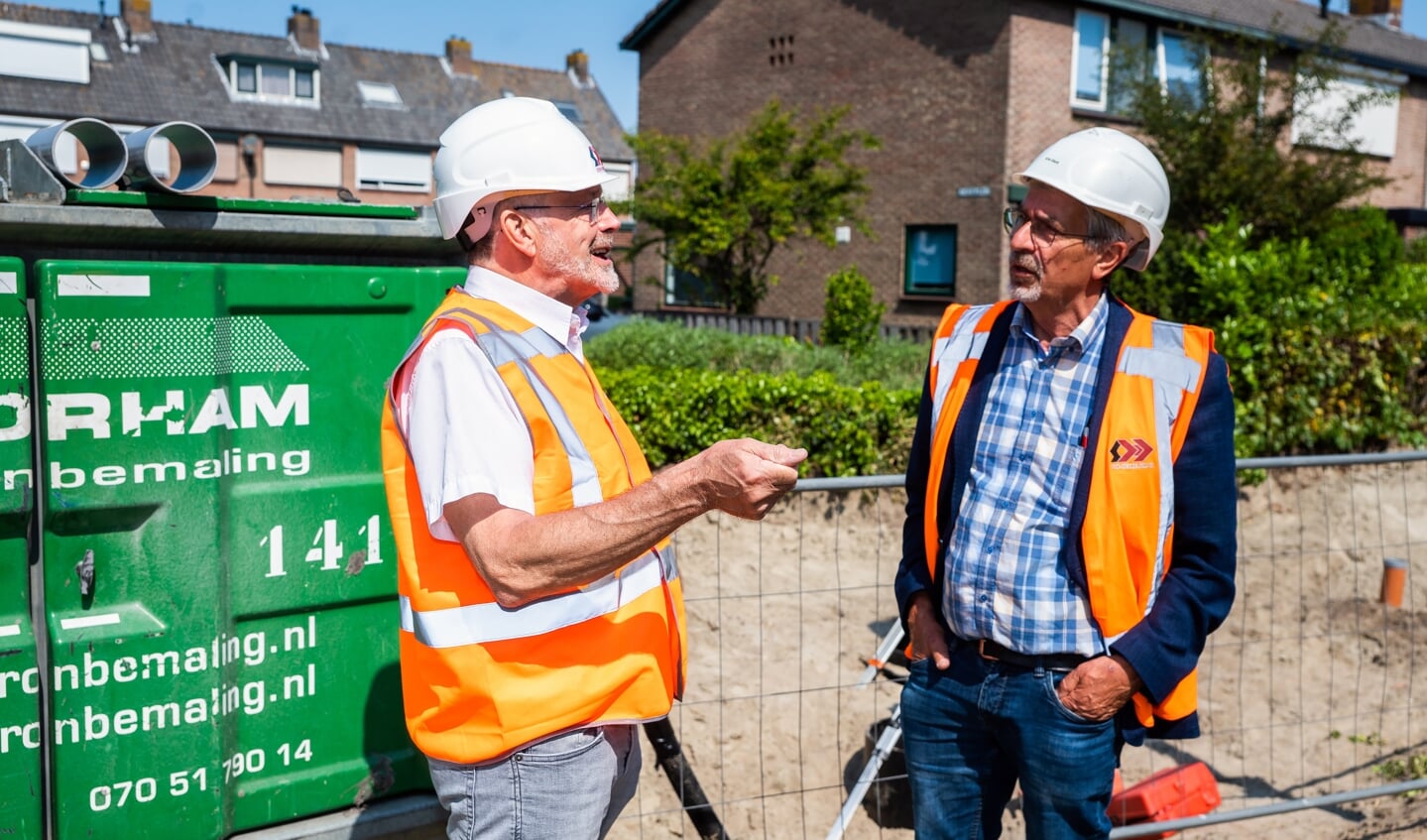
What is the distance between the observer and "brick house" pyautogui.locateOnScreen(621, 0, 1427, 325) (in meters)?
20.1

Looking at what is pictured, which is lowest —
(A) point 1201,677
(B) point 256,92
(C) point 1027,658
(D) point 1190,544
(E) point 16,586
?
(A) point 1201,677

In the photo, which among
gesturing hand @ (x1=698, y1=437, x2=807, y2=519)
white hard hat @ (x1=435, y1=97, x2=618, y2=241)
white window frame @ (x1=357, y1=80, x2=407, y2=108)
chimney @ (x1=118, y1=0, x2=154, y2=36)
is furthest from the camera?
white window frame @ (x1=357, y1=80, x2=407, y2=108)

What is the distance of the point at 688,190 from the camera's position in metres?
19.7

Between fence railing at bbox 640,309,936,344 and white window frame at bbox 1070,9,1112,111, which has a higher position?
white window frame at bbox 1070,9,1112,111

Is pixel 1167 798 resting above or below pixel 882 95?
below

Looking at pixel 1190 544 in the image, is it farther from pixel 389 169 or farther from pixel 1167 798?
pixel 389 169

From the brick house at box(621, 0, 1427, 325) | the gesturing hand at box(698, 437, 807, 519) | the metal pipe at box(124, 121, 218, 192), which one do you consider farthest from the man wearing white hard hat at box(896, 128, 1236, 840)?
the brick house at box(621, 0, 1427, 325)

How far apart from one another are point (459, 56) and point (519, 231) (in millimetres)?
43148

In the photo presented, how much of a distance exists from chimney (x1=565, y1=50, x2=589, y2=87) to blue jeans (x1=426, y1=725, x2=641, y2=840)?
47040 millimetres

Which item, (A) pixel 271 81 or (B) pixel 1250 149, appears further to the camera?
(A) pixel 271 81

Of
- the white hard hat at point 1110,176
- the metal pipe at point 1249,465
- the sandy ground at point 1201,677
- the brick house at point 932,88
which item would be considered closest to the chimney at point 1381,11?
the brick house at point 932,88

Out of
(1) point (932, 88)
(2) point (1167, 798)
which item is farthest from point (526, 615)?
(1) point (932, 88)

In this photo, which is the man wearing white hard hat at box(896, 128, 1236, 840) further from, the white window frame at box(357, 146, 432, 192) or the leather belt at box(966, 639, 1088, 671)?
the white window frame at box(357, 146, 432, 192)

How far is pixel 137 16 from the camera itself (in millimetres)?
36562
